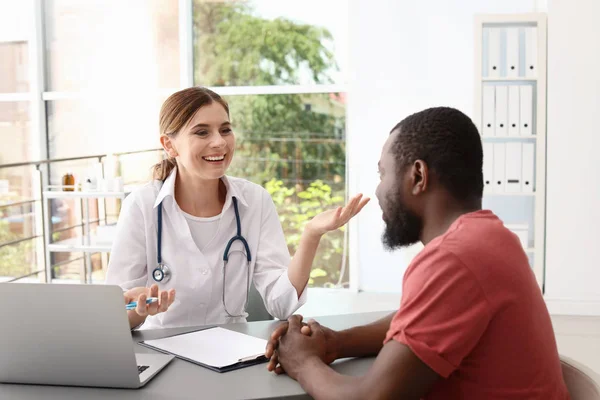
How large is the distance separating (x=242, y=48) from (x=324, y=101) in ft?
2.37

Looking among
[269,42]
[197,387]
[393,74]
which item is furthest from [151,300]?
[269,42]

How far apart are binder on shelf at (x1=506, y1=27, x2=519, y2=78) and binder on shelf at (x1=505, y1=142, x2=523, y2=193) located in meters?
0.44

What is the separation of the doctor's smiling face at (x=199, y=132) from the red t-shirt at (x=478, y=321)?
1030mm

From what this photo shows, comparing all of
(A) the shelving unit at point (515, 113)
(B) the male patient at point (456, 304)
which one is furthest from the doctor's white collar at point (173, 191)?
(A) the shelving unit at point (515, 113)

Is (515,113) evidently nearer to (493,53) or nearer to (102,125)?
(493,53)

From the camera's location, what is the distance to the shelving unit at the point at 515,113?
4223 millimetres

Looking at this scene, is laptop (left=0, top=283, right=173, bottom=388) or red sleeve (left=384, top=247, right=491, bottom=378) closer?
red sleeve (left=384, top=247, right=491, bottom=378)

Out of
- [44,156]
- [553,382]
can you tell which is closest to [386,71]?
[44,156]

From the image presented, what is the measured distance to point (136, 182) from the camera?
5.42 meters

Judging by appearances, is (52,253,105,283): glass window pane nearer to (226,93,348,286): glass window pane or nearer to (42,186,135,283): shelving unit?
(42,186,135,283): shelving unit

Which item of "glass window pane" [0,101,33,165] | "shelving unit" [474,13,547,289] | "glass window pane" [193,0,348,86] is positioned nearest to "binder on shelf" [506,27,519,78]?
"shelving unit" [474,13,547,289]

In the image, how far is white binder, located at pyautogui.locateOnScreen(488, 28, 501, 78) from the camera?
4238mm

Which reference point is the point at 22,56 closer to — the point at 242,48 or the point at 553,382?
the point at 242,48

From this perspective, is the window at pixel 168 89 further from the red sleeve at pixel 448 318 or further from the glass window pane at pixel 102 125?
the red sleeve at pixel 448 318
